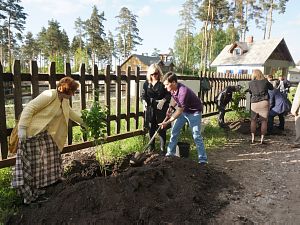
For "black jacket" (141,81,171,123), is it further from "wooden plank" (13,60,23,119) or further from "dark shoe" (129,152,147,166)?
"wooden plank" (13,60,23,119)

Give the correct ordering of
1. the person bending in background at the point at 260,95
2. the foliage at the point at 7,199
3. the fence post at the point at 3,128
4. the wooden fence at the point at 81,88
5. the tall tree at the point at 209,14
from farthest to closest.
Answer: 1. the tall tree at the point at 209,14
2. the person bending in background at the point at 260,95
3. the wooden fence at the point at 81,88
4. the fence post at the point at 3,128
5. the foliage at the point at 7,199

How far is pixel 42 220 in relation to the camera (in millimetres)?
2826

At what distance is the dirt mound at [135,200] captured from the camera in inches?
113

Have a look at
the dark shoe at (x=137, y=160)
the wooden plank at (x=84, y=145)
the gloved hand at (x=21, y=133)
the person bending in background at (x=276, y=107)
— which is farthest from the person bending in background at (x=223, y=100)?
the gloved hand at (x=21, y=133)

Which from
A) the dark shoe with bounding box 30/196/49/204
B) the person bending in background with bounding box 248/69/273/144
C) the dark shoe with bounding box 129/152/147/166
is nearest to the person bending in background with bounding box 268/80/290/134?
the person bending in background with bounding box 248/69/273/144

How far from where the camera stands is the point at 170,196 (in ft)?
10.9

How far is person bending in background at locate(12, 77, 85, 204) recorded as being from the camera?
10.6 ft

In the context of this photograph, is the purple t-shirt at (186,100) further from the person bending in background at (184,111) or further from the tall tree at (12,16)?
the tall tree at (12,16)

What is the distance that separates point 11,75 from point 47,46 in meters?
50.4

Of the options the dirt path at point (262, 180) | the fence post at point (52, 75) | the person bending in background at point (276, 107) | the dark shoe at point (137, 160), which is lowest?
the dirt path at point (262, 180)

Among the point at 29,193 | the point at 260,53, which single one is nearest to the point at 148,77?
the point at 29,193

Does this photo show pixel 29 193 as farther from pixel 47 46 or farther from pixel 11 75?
pixel 47 46

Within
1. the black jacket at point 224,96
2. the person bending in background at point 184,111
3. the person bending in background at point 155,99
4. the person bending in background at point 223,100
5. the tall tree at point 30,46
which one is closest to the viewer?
the person bending in background at point 184,111

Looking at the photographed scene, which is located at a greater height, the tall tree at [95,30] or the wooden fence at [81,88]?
the tall tree at [95,30]
